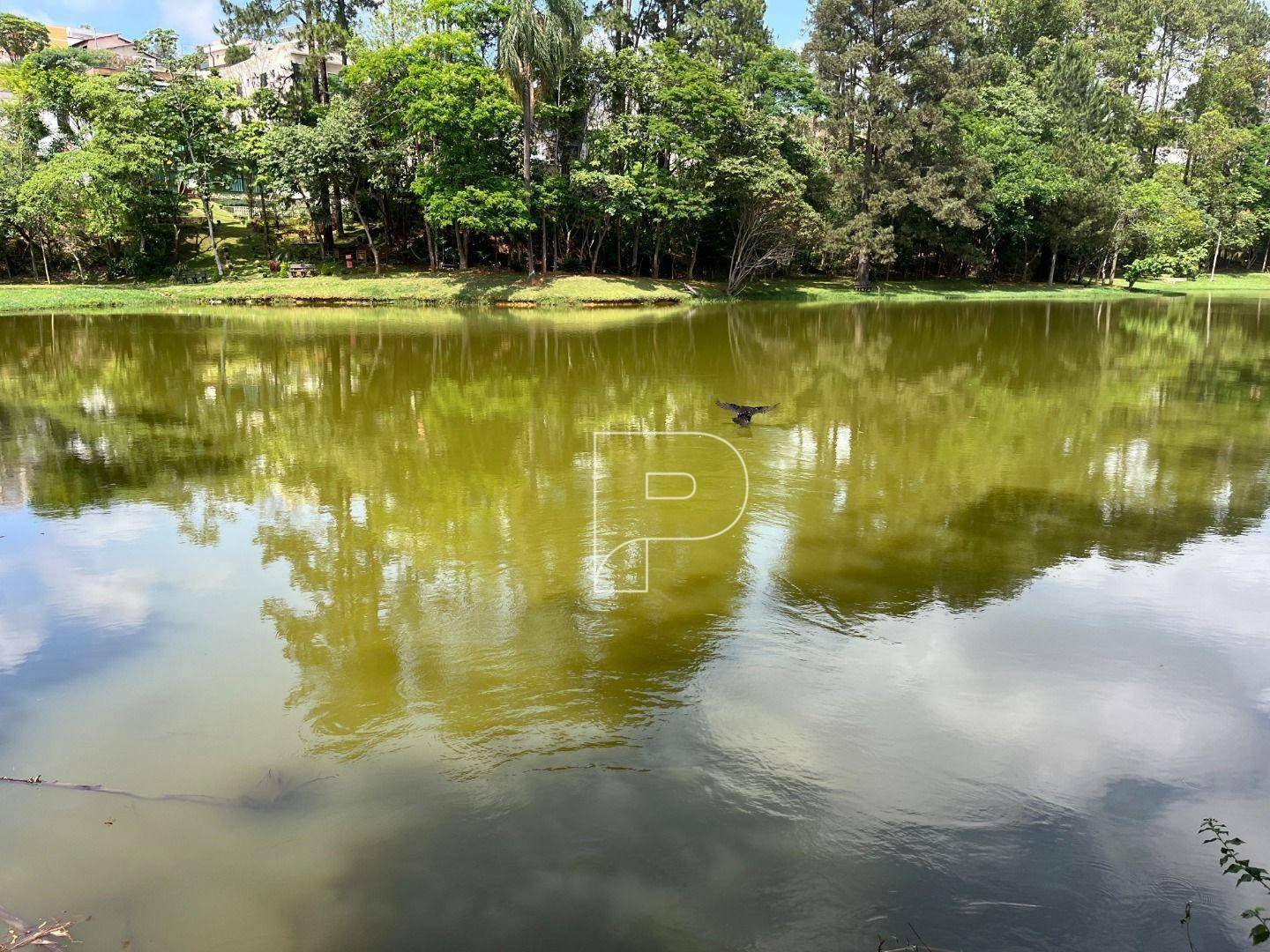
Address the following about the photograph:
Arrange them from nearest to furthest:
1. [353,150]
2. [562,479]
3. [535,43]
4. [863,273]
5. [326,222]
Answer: [562,479] → [535,43] → [353,150] → [326,222] → [863,273]

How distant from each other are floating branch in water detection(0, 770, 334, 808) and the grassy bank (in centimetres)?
2870

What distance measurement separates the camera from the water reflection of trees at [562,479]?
5359 millimetres

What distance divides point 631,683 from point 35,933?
3.00m

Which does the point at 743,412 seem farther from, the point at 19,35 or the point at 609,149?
the point at 19,35

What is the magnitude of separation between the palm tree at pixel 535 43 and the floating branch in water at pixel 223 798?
30.5 m

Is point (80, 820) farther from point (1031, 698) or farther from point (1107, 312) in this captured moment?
point (1107, 312)

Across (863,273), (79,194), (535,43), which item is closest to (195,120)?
(79,194)

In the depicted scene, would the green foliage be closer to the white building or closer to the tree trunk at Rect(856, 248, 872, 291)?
the tree trunk at Rect(856, 248, 872, 291)

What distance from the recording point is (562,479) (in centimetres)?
920

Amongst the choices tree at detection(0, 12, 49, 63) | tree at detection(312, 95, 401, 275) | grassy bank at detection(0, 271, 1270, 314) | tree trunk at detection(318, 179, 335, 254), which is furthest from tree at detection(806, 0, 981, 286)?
tree at detection(0, 12, 49, 63)

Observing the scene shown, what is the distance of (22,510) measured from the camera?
836 cm

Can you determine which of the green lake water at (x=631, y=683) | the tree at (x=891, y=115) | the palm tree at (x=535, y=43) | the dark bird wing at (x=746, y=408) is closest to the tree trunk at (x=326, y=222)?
the palm tree at (x=535, y=43)

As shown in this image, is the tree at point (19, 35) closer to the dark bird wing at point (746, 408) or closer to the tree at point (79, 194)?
the tree at point (79, 194)

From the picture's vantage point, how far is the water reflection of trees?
5.36 m
